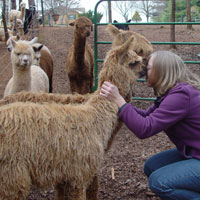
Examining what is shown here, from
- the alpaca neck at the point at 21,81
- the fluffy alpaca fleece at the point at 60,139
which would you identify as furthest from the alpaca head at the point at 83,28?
the fluffy alpaca fleece at the point at 60,139

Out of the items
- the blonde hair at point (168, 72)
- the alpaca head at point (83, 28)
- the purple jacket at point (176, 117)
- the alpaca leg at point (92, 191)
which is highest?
the alpaca head at point (83, 28)

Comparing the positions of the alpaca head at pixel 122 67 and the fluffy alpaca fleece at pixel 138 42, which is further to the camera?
the fluffy alpaca fleece at pixel 138 42

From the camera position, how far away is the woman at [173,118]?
7.79 ft

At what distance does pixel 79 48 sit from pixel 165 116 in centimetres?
377

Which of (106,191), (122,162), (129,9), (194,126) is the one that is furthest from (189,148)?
(129,9)

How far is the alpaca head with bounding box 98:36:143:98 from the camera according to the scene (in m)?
2.54

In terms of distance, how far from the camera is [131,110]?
2436 mm

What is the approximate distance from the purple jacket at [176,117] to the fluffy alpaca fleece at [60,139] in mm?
210

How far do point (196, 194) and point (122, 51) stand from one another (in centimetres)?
131

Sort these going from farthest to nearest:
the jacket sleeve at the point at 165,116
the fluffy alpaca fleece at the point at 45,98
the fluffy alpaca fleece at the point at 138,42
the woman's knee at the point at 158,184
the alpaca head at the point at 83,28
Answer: the alpaca head at the point at 83,28 < the fluffy alpaca fleece at the point at 138,42 < the fluffy alpaca fleece at the point at 45,98 < the woman's knee at the point at 158,184 < the jacket sleeve at the point at 165,116

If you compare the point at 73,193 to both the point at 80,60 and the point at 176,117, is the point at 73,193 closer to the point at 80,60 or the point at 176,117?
the point at 176,117

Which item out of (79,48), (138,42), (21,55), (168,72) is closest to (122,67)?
(168,72)

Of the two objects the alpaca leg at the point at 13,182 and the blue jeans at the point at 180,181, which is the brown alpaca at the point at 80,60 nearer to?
the blue jeans at the point at 180,181

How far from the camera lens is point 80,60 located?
595 centimetres
